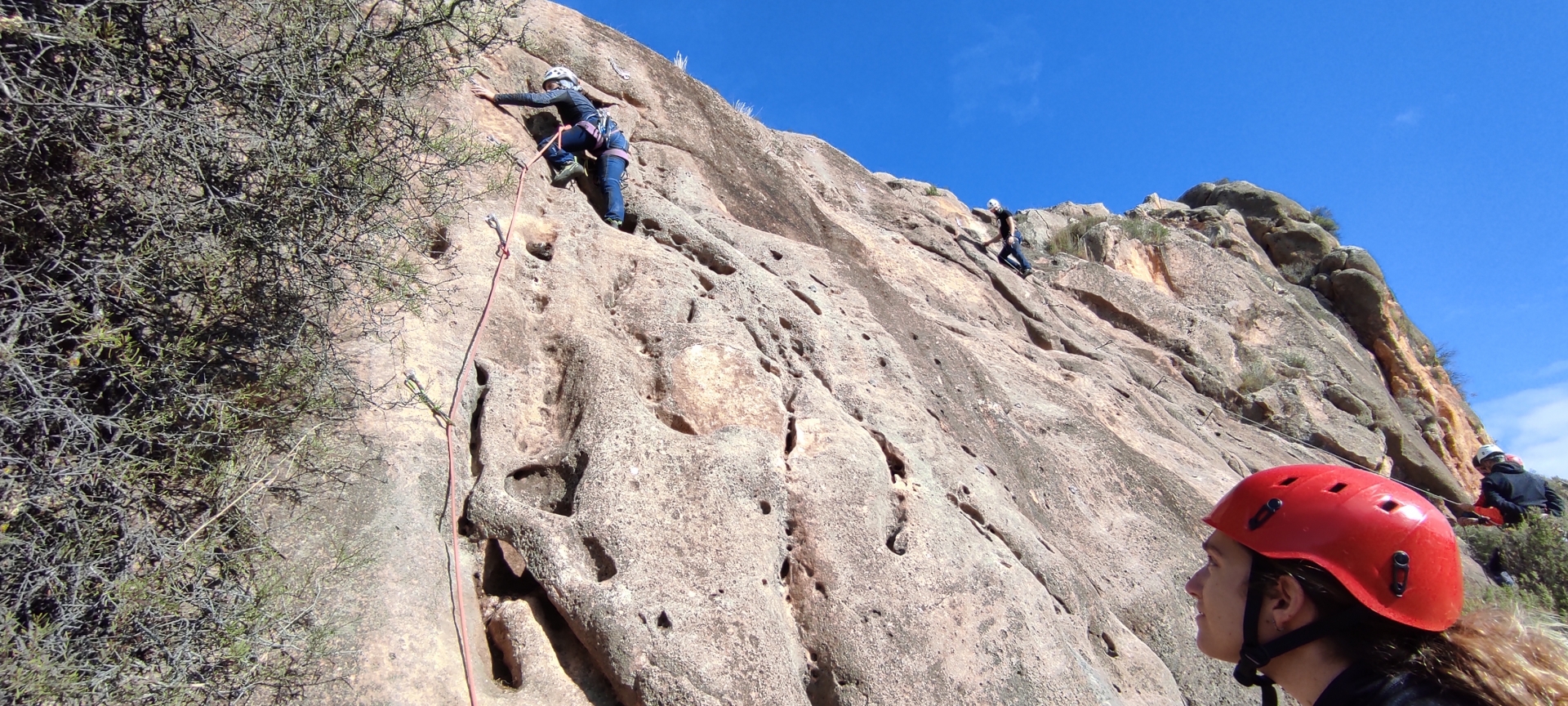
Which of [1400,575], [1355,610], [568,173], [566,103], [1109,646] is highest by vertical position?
[566,103]

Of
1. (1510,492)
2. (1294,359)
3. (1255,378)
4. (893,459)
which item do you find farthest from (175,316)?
(1294,359)

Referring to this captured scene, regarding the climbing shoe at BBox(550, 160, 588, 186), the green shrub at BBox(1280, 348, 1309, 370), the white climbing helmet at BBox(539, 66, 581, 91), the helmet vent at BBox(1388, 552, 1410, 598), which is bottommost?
the helmet vent at BBox(1388, 552, 1410, 598)

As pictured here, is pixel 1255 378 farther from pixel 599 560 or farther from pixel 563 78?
pixel 599 560

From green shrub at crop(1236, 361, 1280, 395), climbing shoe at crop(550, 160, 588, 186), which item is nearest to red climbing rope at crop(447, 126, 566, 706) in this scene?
climbing shoe at crop(550, 160, 588, 186)

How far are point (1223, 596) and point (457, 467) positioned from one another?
332cm

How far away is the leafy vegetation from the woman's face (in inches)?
116

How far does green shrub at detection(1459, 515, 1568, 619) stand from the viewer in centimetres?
841

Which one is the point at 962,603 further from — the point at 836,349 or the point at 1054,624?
the point at 836,349

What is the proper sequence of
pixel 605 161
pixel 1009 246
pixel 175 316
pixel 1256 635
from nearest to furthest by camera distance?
pixel 1256 635, pixel 175 316, pixel 605 161, pixel 1009 246

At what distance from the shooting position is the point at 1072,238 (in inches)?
614

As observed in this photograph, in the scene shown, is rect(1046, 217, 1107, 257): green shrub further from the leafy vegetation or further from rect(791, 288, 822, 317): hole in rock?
the leafy vegetation

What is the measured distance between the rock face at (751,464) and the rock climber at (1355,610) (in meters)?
2.07

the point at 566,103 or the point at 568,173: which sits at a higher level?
the point at 566,103

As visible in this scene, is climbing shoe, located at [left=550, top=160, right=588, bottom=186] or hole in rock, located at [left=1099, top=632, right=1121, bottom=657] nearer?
hole in rock, located at [left=1099, top=632, right=1121, bottom=657]
